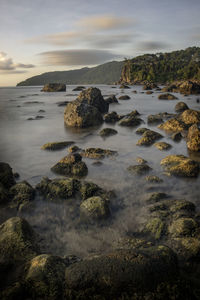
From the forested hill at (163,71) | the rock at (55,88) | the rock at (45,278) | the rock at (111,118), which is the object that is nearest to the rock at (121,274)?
→ the rock at (45,278)

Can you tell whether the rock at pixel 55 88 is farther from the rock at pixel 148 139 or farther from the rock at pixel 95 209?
the rock at pixel 95 209

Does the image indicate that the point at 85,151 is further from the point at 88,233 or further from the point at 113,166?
the point at 88,233

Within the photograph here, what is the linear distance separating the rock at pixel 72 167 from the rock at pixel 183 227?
4227 mm

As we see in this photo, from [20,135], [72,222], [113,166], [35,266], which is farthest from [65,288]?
[20,135]

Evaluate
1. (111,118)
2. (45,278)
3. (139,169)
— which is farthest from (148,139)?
(45,278)

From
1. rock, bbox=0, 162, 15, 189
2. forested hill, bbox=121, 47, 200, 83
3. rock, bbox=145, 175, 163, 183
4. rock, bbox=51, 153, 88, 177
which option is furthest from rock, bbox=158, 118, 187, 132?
forested hill, bbox=121, 47, 200, 83

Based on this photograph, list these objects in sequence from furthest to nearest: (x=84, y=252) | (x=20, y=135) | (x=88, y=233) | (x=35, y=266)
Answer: (x=20, y=135)
(x=88, y=233)
(x=84, y=252)
(x=35, y=266)

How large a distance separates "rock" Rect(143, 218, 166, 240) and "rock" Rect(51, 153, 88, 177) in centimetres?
378

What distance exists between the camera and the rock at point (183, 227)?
195 inches

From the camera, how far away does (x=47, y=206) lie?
6566 millimetres

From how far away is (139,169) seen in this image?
873cm

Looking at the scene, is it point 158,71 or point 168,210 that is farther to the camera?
point 158,71

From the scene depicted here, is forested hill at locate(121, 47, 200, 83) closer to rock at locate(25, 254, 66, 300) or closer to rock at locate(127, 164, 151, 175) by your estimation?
rock at locate(127, 164, 151, 175)

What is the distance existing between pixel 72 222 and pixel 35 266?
1938 mm
